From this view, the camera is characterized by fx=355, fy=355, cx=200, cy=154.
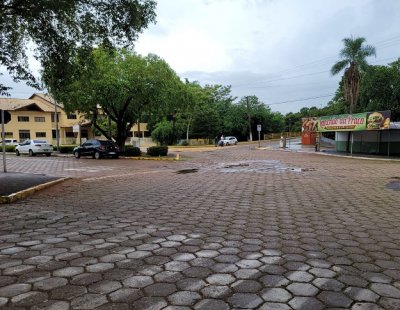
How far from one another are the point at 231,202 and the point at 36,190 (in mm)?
5614

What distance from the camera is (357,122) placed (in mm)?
27172

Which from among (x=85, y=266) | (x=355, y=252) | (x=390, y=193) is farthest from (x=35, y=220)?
(x=390, y=193)

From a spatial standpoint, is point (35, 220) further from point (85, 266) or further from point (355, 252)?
point (355, 252)

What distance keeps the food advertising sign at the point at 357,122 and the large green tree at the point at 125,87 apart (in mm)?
13633

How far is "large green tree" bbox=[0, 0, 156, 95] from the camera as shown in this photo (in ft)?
36.1

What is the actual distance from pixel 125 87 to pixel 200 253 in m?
21.3

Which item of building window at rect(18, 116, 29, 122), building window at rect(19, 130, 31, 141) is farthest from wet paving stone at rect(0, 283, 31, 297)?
building window at rect(19, 130, 31, 141)

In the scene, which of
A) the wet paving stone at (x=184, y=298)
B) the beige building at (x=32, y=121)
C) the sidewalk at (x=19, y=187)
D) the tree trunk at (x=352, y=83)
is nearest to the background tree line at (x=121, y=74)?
the tree trunk at (x=352, y=83)

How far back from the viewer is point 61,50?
12.4 meters

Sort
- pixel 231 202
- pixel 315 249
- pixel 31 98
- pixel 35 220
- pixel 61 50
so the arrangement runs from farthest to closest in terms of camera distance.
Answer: pixel 31 98 < pixel 61 50 < pixel 231 202 < pixel 35 220 < pixel 315 249

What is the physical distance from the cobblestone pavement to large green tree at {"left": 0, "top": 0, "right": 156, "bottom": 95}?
19.7ft

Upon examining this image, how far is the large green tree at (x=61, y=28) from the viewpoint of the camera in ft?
36.1

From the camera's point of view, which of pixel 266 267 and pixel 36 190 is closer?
pixel 266 267

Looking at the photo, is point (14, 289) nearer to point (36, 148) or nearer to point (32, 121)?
Answer: point (36, 148)
